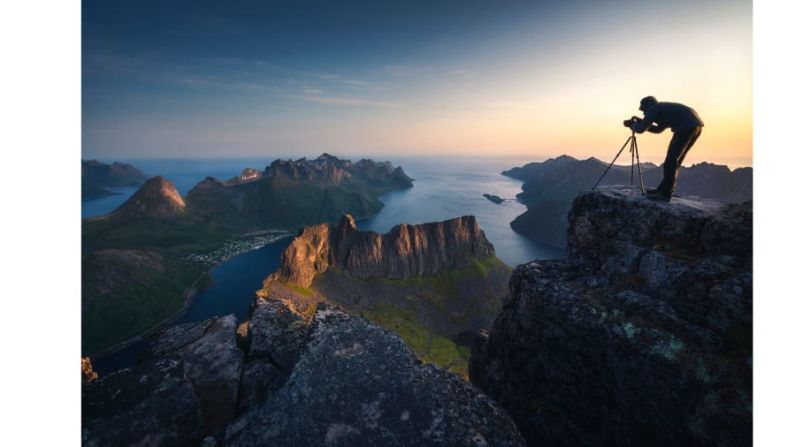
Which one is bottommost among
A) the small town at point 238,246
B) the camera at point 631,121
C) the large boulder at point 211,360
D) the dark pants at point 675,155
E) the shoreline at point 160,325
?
the shoreline at point 160,325

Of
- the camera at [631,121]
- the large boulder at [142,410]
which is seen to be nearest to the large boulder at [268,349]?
the large boulder at [142,410]

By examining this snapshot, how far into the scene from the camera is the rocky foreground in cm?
603

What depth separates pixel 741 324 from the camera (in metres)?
6.25

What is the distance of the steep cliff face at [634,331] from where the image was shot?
6258mm

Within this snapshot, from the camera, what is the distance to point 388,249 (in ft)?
303

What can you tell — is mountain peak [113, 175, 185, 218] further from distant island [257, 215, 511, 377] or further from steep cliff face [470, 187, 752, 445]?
steep cliff face [470, 187, 752, 445]

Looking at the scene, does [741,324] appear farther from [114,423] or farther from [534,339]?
[114,423]

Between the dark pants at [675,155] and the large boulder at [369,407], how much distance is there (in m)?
7.93

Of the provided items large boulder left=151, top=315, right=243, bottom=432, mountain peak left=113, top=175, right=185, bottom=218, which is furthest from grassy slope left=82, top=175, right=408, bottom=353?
large boulder left=151, top=315, right=243, bottom=432

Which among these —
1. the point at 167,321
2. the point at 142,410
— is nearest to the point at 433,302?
the point at 167,321

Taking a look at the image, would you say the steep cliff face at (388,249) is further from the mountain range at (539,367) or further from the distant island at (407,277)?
the mountain range at (539,367)

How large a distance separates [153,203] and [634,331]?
723 feet

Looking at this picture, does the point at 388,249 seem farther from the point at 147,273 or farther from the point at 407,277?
the point at 147,273
